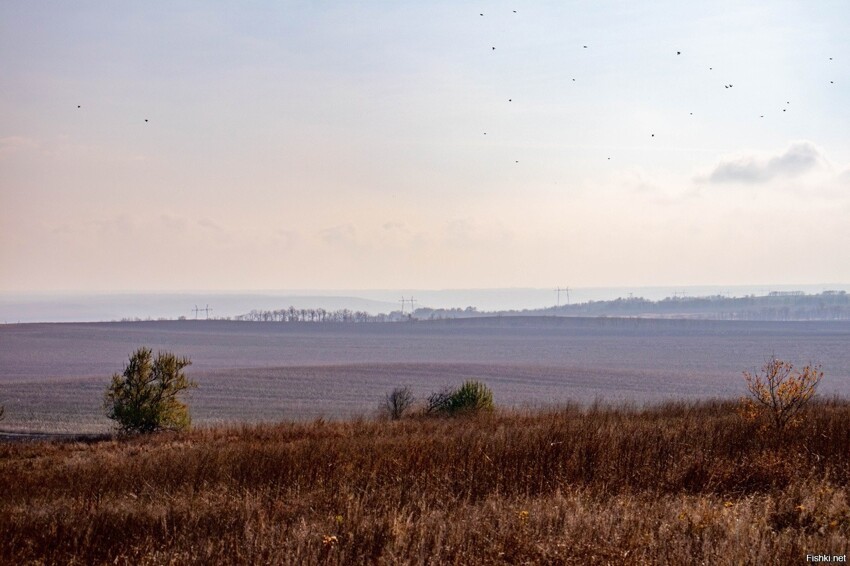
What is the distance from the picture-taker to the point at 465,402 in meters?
27.0

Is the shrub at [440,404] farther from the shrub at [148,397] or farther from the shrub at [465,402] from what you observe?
the shrub at [148,397]

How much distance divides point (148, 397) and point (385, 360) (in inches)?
2983

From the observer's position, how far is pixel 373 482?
32.8 ft

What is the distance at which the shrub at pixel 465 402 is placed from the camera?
1047 inches

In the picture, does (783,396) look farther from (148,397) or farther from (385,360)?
(385,360)

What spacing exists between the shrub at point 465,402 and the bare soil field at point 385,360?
3.16 meters

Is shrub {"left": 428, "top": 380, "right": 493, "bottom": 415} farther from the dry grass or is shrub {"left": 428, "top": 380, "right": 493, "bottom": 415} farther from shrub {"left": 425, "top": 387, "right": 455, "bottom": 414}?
the dry grass

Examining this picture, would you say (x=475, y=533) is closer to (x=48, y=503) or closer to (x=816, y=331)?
(x=48, y=503)


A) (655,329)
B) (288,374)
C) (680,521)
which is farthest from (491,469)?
(655,329)

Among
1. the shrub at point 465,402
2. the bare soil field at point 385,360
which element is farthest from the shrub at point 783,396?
the shrub at point 465,402

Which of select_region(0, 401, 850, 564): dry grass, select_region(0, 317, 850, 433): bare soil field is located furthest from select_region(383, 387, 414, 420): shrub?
select_region(0, 401, 850, 564): dry grass

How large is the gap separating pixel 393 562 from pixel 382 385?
60.6 metres

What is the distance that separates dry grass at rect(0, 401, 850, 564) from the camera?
275 inches

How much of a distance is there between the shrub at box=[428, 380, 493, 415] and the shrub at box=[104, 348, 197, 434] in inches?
343
